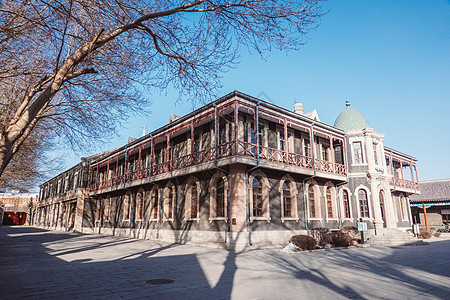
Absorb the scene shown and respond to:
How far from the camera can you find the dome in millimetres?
23303

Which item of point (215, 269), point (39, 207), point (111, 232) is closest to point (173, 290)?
point (215, 269)

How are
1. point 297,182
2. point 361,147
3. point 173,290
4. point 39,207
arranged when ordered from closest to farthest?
point 173,290 → point 297,182 → point 361,147 → point 39,207

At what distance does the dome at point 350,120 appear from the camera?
76.5ft

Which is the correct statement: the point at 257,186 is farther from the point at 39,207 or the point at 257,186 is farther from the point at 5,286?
the point at 39,207

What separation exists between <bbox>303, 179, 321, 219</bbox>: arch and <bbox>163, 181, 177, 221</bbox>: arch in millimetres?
8964

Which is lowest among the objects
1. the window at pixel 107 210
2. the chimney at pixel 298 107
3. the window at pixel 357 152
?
the window at pixel 107 210

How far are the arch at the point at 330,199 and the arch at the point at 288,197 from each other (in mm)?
3690

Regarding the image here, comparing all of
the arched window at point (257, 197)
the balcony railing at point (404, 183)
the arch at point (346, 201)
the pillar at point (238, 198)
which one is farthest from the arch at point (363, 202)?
the pillar at point (238, 198)

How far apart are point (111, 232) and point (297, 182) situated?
18228 mm

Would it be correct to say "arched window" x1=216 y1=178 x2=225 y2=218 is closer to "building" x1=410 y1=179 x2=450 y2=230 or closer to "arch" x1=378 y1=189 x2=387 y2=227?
"arch" x1=378 y1=189 x2=387 y2=227

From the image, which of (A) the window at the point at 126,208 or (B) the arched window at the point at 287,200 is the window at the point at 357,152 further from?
(A) the window at the point at 126,208

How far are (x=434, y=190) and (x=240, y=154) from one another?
34576 millimetres

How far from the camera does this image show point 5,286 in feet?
20.6

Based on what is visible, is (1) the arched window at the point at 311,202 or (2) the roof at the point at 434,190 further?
(2) the roof at the point at 434,190
